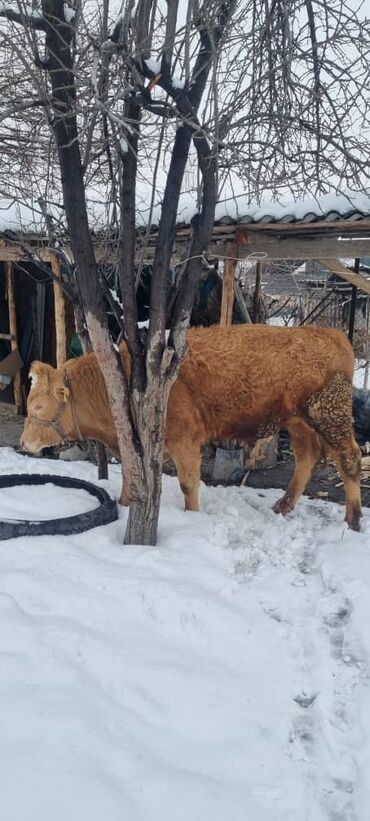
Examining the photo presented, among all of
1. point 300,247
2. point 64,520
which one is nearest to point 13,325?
point 300,247

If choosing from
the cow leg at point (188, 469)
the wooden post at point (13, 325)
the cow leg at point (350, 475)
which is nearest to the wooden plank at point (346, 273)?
the cow leg at point (350, 475)

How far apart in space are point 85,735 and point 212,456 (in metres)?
5.85

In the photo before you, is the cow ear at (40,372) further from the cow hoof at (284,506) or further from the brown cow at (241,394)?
the cow hoof at (284,506)

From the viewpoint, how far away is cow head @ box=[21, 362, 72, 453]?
4.46m

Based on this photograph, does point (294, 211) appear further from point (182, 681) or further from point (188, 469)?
point (182, 681)

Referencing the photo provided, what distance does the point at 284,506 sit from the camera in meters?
5.23

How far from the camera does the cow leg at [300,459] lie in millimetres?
5246

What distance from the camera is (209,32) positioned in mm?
3166

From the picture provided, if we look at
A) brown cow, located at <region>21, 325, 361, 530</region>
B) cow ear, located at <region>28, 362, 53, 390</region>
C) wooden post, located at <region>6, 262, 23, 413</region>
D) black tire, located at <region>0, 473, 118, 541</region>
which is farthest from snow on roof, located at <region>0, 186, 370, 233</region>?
wooden post, located at <region>6, 262, 23, 413</region>

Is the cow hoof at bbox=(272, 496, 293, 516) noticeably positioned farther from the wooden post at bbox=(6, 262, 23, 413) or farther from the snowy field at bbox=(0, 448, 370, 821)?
the wooden post at bbox=(6, 262, 23, 413)

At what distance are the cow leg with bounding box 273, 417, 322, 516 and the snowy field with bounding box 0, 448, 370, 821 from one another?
46.3 inches

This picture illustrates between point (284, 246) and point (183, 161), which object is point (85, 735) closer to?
point (183, 161)

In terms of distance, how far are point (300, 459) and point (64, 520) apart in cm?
245

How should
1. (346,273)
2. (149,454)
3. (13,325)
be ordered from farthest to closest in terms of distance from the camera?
(13,325) < (346,273) < (149,454)
